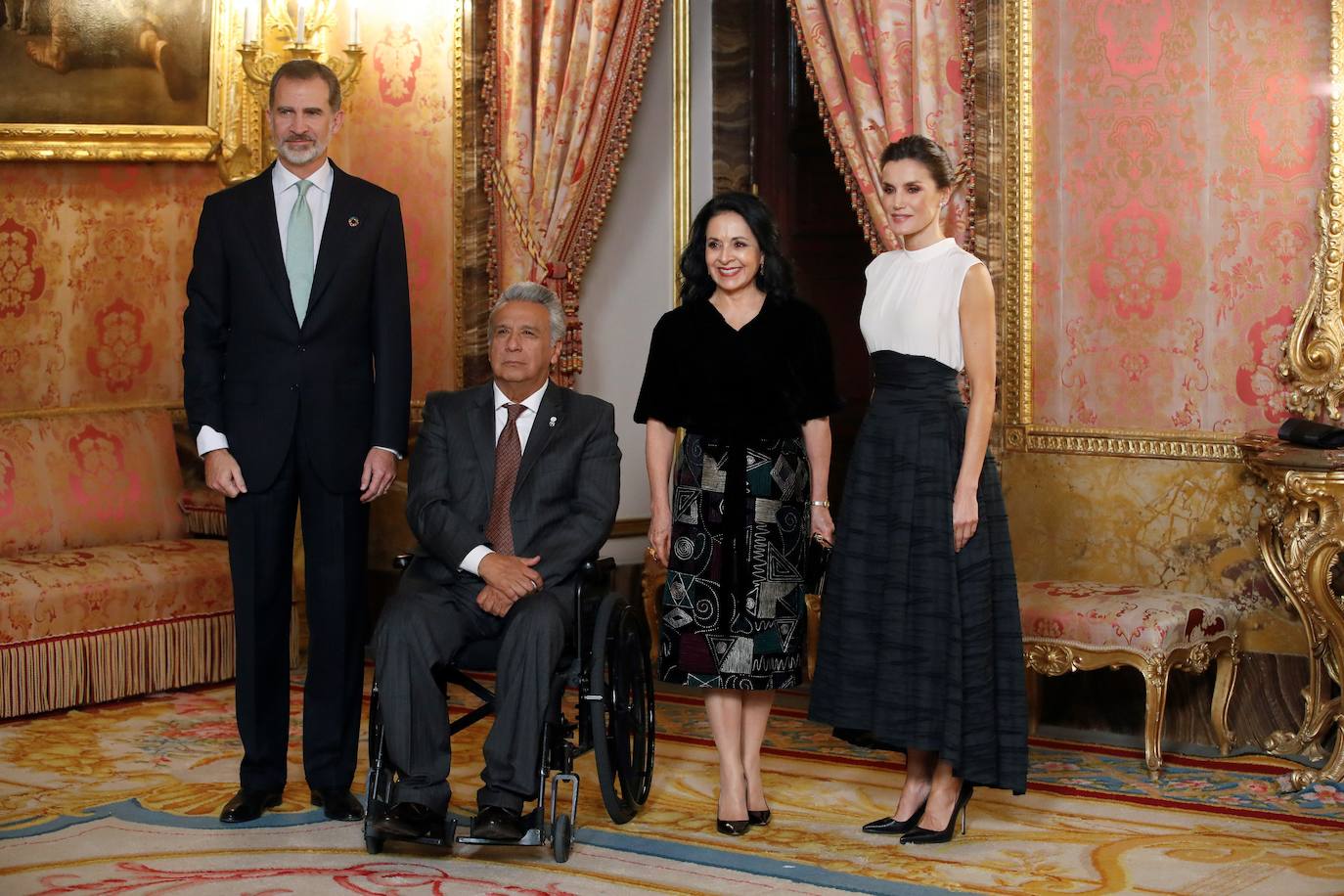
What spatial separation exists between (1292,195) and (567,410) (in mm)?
2282

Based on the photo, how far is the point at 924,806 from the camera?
4293 mm

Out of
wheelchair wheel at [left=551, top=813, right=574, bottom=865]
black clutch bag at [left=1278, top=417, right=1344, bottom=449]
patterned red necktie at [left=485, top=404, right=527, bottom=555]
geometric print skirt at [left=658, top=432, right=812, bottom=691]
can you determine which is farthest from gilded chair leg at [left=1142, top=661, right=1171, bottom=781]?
patterned red necktie at [left=485, top=404, right=527, bottom=555]

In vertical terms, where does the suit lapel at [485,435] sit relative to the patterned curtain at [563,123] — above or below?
below

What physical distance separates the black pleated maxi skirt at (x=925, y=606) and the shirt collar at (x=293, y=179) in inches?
59.4

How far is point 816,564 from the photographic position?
176 inches

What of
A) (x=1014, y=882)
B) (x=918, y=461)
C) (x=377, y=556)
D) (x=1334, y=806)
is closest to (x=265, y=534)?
(x=918, y=461)

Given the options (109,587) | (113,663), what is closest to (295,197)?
(109,587)

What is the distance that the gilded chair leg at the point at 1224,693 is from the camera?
200 inches

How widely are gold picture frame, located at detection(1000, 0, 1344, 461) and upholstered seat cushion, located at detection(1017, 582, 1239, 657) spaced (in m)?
Answer: 0.47

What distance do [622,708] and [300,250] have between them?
1431mm

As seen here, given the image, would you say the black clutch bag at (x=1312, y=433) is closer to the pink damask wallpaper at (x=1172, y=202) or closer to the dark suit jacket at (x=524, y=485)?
the pink damask wallpaper at (x=1172, y=202)

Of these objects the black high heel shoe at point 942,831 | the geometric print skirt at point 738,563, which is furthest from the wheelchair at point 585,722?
the black high heel shoe at point 942,831

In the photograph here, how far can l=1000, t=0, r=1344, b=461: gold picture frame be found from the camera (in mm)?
5277

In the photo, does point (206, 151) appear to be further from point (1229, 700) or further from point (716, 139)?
point (1229, 700)
